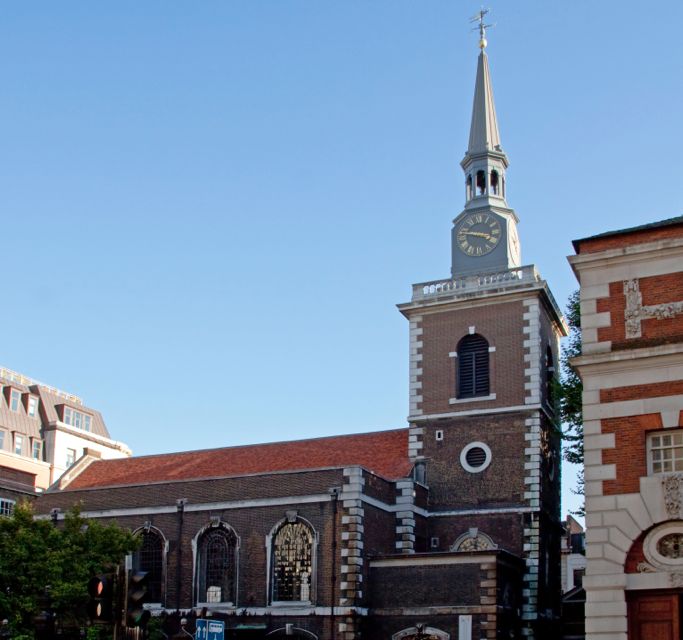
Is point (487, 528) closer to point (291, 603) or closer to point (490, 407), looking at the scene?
point (490, 407)

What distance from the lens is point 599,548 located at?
24.5 meters

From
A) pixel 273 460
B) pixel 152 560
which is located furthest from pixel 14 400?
pixel 273 460

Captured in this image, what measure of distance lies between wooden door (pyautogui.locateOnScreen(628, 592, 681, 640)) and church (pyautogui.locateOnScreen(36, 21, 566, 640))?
48.2 ft

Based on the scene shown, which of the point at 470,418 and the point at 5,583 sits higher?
the point at 470,418

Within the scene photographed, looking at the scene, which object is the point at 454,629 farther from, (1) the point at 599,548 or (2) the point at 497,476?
(1) the point at 599,548

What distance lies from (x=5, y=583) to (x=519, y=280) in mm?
23367

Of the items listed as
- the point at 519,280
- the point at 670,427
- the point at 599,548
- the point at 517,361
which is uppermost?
the point at 519,280

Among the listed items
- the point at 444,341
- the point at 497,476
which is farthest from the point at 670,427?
the point at 444,341

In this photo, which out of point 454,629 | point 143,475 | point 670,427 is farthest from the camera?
point 143,475

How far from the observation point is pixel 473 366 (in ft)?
153

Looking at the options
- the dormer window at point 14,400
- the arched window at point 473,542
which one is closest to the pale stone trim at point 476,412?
the arched window at point 473,542

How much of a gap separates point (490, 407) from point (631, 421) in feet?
66.5

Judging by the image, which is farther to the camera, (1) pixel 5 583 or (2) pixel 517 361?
(2) pixel 517 361

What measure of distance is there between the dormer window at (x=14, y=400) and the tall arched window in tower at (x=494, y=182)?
30078 millimetres
